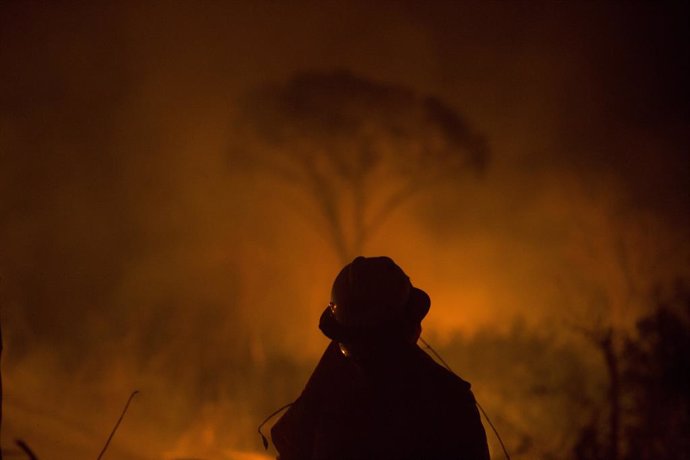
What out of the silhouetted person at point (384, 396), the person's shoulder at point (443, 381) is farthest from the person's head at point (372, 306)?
Answer: the person's shoulder at point (443, 381)

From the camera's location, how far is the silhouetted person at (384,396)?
9.04 feet

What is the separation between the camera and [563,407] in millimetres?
15656

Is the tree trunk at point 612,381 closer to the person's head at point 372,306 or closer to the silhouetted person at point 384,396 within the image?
the silhouetted person at point 384,396

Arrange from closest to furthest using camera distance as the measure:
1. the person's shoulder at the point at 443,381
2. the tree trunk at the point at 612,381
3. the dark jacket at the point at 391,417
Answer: the dark jacket at the point at 391,417
the person's shoulder at the point at 443,381
the tree trunk at the point at 612,381

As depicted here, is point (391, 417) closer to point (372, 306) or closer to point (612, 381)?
point (372, 306)

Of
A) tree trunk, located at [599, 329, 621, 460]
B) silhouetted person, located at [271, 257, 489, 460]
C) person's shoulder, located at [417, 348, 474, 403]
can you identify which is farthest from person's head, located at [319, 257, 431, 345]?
tree trunk, located at [599, 329, 621, 460]

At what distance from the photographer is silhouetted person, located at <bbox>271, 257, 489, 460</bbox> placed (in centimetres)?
275

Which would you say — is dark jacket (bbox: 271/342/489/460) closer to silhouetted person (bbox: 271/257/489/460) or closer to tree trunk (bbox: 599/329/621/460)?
silhouetted person (bbox: 271/257/489/460)

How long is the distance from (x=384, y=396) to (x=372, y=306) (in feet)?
1.24

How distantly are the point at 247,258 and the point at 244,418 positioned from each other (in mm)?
3551

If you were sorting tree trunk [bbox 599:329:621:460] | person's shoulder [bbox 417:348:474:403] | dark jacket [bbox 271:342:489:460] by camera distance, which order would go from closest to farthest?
dark jacket [bbox 271:342:489:460] < person's shoulder [bbox 417:348:474:403] < tree trunk [bbox 599:329:621:460]

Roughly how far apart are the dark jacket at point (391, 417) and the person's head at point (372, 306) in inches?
3.3

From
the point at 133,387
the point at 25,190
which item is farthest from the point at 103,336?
the point at 25,190

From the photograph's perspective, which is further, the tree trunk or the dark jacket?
the tree trunk
